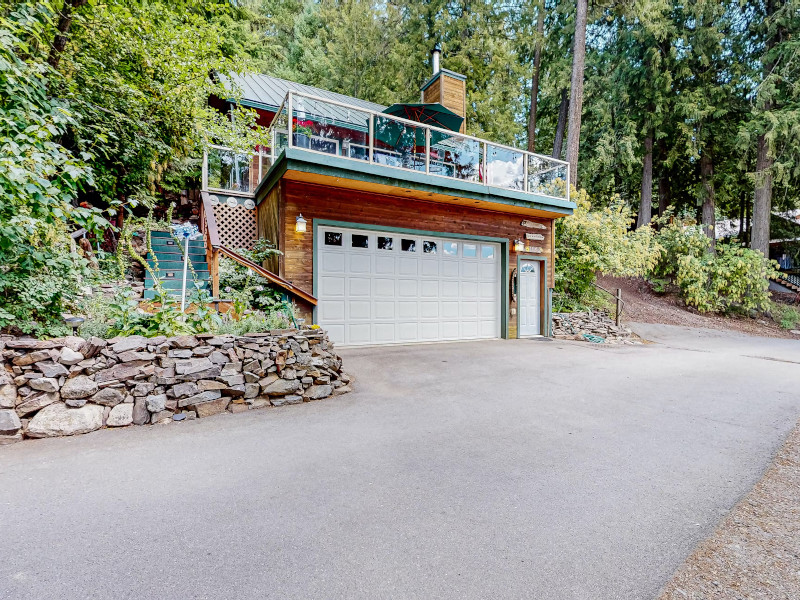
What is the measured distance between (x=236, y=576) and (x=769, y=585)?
2189mm

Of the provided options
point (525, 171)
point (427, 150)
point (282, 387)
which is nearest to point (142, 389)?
point (282, 387)

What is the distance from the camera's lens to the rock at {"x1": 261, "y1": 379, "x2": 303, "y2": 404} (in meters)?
4.03

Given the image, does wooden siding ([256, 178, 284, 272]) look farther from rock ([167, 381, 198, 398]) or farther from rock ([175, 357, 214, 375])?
rock ([167, 381, 198, 398])

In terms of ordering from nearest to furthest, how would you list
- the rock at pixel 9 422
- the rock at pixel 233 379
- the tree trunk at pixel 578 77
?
the rock at pixel 9 422, the rock at pixel 233 379, the tree trunk at pixel 578 77

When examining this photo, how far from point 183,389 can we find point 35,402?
41.0 inches

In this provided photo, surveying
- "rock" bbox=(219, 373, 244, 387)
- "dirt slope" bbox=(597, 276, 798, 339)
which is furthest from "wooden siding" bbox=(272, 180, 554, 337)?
"dirt slope" bbox=(597, 276, 798, 339)

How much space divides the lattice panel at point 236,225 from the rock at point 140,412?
5.12 meters

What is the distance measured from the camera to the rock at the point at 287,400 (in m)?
4.06

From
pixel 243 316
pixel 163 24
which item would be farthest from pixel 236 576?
pixel 163 24

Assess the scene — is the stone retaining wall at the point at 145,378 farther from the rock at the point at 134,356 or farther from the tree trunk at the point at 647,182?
the tree trunk at the point at 647,182

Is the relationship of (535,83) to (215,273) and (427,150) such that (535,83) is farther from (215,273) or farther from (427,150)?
(215,273)

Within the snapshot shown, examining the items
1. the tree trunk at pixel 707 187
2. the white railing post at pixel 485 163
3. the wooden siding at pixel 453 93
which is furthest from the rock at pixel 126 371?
the tree trunk at pixel 707 187

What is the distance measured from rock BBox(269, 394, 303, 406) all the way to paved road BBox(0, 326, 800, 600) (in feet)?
0.56

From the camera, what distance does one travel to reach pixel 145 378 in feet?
11.5
